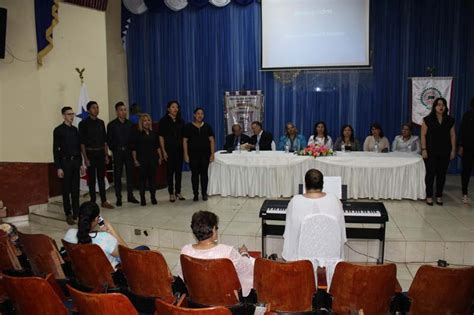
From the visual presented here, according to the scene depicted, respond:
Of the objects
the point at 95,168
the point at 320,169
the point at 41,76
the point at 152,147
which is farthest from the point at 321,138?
the point at 41,76

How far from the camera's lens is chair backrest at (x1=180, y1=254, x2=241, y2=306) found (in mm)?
2441

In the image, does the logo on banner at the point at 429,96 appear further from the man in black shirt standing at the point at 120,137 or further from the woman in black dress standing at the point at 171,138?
the man in black shirt standing at the point at 120,137

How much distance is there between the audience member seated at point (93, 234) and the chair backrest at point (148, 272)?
296 mm

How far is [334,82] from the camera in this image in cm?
891

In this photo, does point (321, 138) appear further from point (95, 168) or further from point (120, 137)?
point (95, 168)

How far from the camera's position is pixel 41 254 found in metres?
2.97

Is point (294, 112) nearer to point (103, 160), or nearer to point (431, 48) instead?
point (431, 48)

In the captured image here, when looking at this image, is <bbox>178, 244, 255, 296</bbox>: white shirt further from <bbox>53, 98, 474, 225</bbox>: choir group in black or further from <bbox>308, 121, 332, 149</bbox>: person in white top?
<bbox>308, 121, 332, 149</bbox>: person in white top

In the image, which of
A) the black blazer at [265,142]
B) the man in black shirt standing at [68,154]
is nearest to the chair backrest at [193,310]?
the man in black shirt standing at [68,154]

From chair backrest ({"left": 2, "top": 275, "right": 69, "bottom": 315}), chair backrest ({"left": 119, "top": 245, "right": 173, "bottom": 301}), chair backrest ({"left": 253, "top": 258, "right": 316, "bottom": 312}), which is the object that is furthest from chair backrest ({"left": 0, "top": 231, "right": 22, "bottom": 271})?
chair backrest ({"left": 253, "top": 258, "right": 316, "bottom": 312})

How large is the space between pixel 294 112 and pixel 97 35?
4054mm

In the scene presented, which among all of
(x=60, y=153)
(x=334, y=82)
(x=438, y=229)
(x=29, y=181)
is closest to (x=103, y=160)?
(x=60, y=153)

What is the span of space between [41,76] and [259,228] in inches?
159

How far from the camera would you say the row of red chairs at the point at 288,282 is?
229 centimetres
